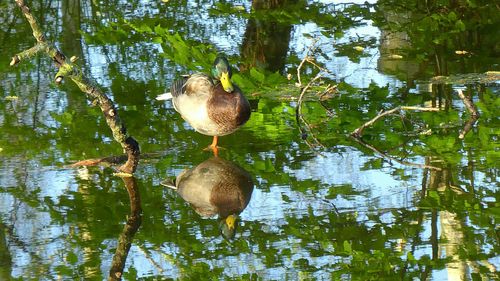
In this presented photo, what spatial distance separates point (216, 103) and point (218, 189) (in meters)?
0.74

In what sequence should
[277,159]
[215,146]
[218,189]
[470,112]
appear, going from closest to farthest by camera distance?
1. [218,189]
2. [277,159]
3. [215,146]
4. [470,112]

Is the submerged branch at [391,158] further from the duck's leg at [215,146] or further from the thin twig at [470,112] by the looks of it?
the duck's leg at [215,146]

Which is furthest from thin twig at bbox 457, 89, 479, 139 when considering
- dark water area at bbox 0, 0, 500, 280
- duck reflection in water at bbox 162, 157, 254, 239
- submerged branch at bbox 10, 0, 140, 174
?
submerged branch at bbox 10, 0, 140, 174

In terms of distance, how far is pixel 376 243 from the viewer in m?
5.85

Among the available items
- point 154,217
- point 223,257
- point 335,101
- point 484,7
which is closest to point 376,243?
point 223,257

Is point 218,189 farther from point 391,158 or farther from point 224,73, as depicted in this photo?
point 391,158

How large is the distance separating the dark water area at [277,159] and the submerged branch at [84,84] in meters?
0.19

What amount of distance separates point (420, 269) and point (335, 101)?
3.39 meters

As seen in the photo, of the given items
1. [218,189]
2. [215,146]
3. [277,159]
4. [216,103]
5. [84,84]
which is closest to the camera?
[84,84]

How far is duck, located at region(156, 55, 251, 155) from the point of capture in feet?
23.7

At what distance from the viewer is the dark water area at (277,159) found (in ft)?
18.8

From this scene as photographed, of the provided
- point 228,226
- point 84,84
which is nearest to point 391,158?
point 228,226

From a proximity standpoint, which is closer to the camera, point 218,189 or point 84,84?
point 84,84

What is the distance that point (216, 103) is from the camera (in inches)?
286
